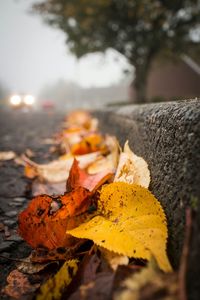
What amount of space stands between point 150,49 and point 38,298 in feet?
43.8

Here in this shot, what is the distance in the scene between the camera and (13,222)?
3.97 ft

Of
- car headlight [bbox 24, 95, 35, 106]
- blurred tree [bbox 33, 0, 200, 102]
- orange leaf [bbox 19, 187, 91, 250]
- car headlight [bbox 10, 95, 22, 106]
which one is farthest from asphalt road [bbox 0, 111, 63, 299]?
car headlight [bbox 24, 95, 35, 106]

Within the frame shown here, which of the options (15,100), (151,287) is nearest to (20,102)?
(15,100)

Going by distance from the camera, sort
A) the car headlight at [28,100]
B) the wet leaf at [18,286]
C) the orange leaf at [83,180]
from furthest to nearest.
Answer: the car headlight at [28,100] < the orange leaf at [83,180] < the wet leaf at [18,286]

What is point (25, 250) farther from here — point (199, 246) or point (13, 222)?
point (199, 246)

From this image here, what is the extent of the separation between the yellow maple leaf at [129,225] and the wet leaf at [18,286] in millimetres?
182

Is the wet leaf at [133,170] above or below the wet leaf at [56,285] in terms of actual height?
above

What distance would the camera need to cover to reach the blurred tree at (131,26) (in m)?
11.3

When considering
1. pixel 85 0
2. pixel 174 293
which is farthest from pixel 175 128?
pixel 85 0

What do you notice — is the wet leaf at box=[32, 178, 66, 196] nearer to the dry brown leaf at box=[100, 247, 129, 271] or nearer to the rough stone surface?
the rough stone surface

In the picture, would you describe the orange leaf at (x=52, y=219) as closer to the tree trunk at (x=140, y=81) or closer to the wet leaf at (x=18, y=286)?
the wet leaf at (x=18, y=286)

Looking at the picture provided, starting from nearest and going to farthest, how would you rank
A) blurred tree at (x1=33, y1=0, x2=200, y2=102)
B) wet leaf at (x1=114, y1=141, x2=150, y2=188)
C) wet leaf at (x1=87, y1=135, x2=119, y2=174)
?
wet leaf at (x1=114, y1=141, x2=150, y2=188) < wet leaf at (x1=87, y1=135, x2=119, y2=174) < blurred tree at (x1=33, y1=0, x2=200, y2=102)

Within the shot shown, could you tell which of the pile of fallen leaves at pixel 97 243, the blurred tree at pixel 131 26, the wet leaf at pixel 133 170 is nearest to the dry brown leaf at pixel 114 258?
the pile of fallen leaves at pixel 97 243

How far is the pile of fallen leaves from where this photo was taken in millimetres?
597
